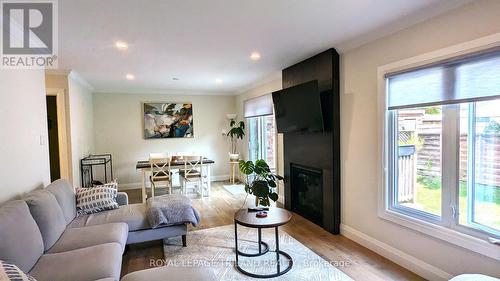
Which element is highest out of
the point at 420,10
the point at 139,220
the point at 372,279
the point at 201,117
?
the point at 420,10

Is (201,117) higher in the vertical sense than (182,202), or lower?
higher

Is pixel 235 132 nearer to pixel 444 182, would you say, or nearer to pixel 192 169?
pixel 192 169

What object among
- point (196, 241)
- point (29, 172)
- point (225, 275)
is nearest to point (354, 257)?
point (225, 275)

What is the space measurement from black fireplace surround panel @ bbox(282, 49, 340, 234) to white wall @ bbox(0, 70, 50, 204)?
324 centimetres

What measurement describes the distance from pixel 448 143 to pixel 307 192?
210cm

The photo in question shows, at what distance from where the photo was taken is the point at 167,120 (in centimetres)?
662

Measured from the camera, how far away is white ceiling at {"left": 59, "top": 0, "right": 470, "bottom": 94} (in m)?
2.13

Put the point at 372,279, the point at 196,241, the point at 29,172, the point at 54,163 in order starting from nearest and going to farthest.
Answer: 1. the point at 372,279
2. the point at 29,172
3. the point at 196,241
4. the point at 54,163

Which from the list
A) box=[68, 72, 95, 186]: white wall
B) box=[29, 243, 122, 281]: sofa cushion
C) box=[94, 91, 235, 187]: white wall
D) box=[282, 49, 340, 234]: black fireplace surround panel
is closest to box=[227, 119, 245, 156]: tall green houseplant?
box=[94, 91, 235, 187]: white wall

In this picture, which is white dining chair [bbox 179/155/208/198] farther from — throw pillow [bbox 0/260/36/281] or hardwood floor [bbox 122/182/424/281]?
throw pillow [bbox 0/260/36/281]

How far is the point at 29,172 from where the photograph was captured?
2.59m

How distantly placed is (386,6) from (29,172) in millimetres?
3604

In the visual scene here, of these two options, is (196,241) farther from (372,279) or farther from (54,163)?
(54,163)

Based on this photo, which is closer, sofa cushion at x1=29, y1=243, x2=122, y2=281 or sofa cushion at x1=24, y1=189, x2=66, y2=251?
sofa cushion at x1=29, y1=243, x2=122, y2=281
